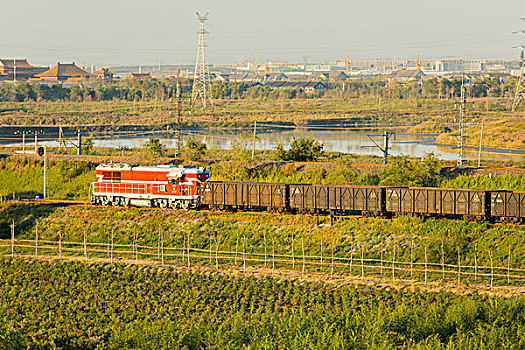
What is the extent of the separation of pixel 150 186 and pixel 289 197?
43.7 ft

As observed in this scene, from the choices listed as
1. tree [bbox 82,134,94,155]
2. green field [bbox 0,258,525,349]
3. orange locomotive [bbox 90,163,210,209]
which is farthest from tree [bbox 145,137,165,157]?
green field [bbox 0,258,525,349]

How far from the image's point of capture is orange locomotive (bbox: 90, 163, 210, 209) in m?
60.1

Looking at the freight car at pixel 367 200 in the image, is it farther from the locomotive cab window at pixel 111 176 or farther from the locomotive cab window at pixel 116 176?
the locomotive cab window at pixel 111 176

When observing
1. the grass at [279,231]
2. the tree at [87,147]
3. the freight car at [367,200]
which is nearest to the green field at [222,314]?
the grass at [279,231]

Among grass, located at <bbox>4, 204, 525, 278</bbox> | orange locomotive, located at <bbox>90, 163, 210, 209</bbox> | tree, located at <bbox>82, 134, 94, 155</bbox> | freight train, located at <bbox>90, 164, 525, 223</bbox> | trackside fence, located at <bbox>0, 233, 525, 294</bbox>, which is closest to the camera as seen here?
trackside fence, located at <bbox>0, 233, 525, 294</bbox>

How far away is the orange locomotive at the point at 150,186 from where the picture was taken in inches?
2366

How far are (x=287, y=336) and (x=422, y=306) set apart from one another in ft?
29.0

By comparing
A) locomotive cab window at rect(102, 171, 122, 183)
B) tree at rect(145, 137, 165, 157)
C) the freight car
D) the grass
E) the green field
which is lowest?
the green field

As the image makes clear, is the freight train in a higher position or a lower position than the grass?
higher

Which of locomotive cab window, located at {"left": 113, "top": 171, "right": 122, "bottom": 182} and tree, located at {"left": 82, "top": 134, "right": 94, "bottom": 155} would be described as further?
tree, located at {"left": 82, "top": 134, "right": 94, "bottom": 155}

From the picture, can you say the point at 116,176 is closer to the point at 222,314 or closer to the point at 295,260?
the point at 295,260

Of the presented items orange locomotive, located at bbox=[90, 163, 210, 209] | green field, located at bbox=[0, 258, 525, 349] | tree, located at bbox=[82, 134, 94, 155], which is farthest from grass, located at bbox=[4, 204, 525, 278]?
tree, located at bbox=[82, 134, 94, 155]

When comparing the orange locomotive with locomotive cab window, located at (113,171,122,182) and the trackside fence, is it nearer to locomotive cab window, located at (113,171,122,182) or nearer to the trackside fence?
locomotive cab window, located at (113,171,122,182)

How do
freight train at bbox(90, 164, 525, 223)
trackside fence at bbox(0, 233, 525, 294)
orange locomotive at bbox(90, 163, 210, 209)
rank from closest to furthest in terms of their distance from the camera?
trackside fence at bbox(0, 233, 525, 294) < freight train at bbox(90, 164, 525, 223) < orange locomotive at bbox(90, 163, 210, 209)
